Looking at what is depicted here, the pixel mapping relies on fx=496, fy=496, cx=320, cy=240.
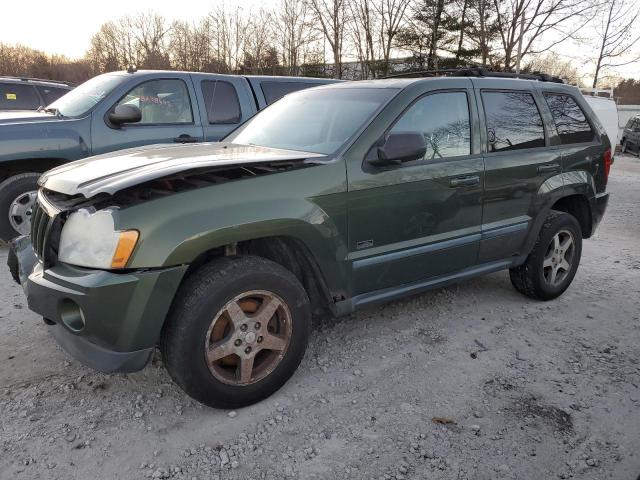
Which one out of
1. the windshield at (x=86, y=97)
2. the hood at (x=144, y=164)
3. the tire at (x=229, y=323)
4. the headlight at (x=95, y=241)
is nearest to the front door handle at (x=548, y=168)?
the hood at (x=144, y=164)

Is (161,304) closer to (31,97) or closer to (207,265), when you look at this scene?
(207,265)

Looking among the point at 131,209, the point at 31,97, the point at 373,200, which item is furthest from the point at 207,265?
the point at 31,97

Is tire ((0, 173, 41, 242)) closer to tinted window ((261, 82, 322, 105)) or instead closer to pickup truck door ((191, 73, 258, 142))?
pickup truck door ((191, 73, 258, 142))

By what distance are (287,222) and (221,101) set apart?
160 inches

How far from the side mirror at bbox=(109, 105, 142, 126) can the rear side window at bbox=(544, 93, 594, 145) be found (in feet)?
13.4

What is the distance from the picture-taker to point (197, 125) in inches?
237

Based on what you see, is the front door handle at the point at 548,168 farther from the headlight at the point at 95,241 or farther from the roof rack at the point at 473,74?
the headlight at the point at 95,241

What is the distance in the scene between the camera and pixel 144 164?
2.74m

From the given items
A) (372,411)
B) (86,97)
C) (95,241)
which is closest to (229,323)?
(95,241)

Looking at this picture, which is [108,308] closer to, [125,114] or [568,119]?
[125,114]

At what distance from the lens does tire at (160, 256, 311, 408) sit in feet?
8.07

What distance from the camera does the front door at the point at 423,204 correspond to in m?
3.02

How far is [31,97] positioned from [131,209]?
9548 millimetres

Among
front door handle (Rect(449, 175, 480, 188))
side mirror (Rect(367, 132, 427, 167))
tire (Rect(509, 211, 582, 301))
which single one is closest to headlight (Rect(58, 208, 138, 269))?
side mirror (Rect(367, 132, 427, 167))
